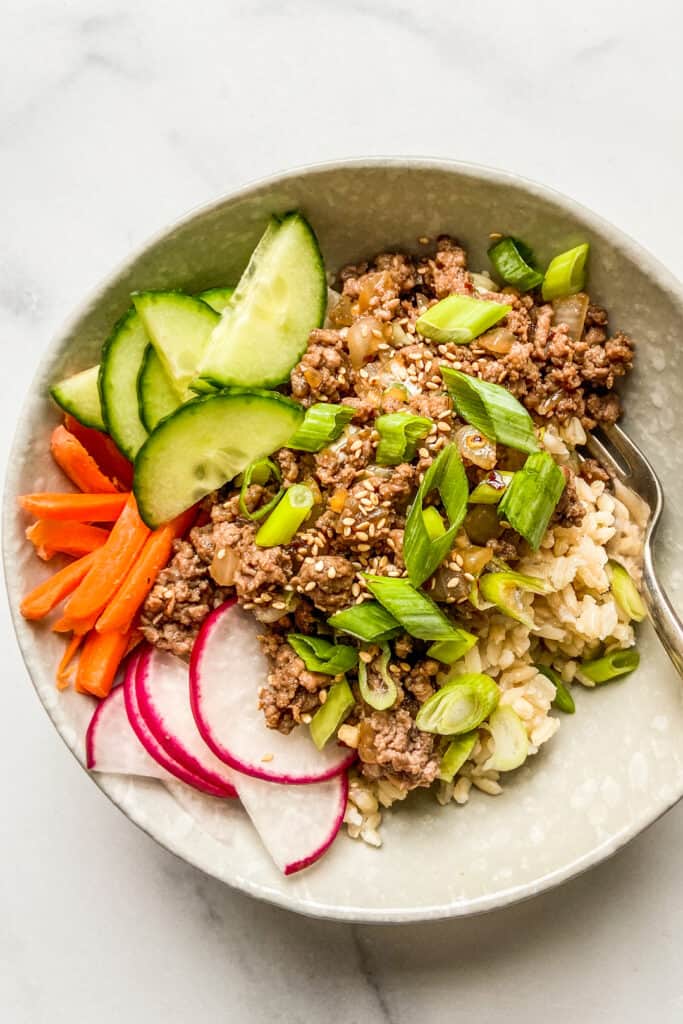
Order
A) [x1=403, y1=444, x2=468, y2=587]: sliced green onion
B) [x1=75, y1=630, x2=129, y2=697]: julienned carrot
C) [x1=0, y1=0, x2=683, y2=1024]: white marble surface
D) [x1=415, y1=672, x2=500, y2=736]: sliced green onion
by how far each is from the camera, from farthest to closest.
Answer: [x1=0, y1=0, x2=683, y2=1024]: white marble surface → [x1=75, y1=630, x2=129, y2=697]: julienned carrot → [x1=415, y1=672, x2=500, y2=736]: sliced green onion → [x1=403, y1=444, x2=468, y2=587]: sliced green onion

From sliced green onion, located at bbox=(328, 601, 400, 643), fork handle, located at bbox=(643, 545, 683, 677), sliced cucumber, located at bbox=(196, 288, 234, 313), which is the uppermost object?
sliced cucumber, located at bbox=(196, 288, 234, 313)

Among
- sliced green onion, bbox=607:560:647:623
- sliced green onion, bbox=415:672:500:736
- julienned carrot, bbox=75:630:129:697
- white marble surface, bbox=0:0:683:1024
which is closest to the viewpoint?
sliced green onion, bbox=415:672:500:736

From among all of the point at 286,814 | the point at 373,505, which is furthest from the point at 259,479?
the point at 286,814

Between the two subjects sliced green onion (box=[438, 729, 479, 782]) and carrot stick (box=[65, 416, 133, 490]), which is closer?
sliced green onion (box=[438, 729, 479, 782])

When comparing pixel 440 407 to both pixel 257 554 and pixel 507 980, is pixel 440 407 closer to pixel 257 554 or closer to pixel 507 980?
pixel 257 554

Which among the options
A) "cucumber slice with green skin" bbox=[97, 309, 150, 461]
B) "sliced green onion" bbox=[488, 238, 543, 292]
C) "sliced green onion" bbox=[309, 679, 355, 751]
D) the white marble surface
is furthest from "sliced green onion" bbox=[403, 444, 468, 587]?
the white marble surface

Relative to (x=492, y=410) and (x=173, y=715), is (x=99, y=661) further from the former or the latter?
(x=492, y=410)

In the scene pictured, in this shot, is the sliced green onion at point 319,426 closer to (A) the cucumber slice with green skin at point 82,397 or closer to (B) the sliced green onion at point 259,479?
(B) the sliced green onion at point 259,479

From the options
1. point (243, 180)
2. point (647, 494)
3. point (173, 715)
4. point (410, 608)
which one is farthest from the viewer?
point (243, 180)

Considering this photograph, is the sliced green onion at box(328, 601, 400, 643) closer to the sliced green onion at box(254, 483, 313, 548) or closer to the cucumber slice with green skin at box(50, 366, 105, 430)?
the sliced green onion at box(254, 483, 313, 548)
